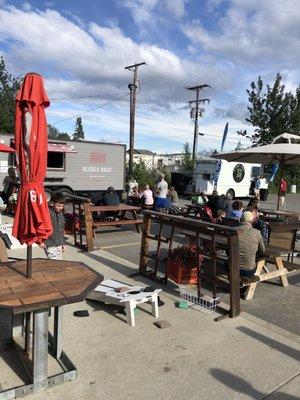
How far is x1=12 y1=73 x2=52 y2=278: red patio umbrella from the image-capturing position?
3.38 m

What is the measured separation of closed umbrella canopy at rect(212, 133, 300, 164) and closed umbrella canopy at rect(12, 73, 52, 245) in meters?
7.04

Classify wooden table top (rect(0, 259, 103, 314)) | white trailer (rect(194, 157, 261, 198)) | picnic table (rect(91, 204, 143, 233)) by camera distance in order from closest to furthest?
1. wooden table top (rect(0, 259, 103, 314))
2. picnic table (rect(91, 204, 143, 233))
3. white trailer (rect(194, 157, 261, 198))

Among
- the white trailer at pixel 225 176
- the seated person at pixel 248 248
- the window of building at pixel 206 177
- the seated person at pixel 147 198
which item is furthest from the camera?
the window of building at pixel 206 177

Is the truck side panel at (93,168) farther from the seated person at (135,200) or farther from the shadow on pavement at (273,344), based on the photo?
the shadow on pavement at (273,344)

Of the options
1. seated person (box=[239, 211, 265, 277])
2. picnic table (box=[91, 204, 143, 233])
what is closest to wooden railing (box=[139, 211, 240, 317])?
seated person (box=[239, 211, 265, 277])

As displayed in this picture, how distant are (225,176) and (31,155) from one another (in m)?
22.3

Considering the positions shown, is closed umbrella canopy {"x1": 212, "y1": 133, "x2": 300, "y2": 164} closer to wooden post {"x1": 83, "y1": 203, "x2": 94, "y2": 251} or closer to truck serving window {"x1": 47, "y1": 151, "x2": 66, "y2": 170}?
wooden post {"x1": 83, "y1": 203, "x2": 94, "y2": 251}

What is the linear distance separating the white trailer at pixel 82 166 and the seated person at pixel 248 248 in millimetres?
11640

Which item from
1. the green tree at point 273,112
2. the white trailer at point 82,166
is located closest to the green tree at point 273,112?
the green tree at point 273,112

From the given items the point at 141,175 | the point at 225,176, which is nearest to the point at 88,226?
the point at 225,176

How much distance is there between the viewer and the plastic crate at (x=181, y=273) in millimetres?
5949

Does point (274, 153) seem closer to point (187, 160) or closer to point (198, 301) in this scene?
point (198, 301)

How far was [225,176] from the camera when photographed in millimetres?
24906

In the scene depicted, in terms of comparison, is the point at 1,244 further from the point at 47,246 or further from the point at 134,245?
the point at 134,245
